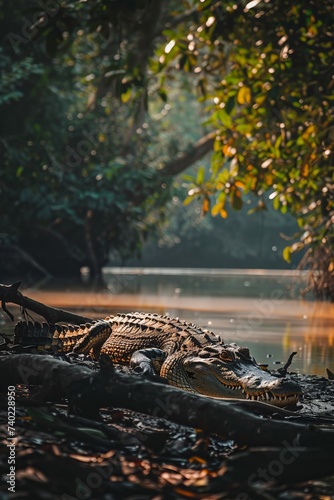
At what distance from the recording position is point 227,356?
5.95 meters

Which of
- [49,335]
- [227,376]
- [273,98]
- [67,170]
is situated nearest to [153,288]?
[67,170]

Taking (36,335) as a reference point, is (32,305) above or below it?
above

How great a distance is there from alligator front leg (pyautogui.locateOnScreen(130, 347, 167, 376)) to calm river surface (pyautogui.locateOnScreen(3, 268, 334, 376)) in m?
1.32

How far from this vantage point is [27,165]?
20562 millimetres

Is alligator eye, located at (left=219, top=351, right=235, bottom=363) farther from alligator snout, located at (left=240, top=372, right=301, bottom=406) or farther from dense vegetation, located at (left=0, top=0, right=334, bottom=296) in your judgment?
dense vegetation, located at (left=0, top=0, right=334, bottom=296)

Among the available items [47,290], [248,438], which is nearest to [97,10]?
[248,438]

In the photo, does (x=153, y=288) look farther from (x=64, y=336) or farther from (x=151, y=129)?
(x=64, y=336)

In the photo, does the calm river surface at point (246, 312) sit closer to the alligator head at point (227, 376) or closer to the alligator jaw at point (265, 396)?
the alligator head at point (227, 376)

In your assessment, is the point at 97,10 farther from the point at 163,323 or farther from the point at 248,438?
the point at 248,438

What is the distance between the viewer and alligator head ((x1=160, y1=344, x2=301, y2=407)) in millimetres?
5406

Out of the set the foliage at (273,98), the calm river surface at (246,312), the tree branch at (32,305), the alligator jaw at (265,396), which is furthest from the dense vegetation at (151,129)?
the alligator jaw at (265,396)

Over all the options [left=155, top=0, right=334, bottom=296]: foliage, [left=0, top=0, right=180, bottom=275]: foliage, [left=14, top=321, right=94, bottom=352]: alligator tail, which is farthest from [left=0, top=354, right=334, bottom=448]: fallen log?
[left=0, top=0, right=180, bottom=275]: foliage

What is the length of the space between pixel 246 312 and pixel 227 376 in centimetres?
775

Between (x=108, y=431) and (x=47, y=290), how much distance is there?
13.6 m
